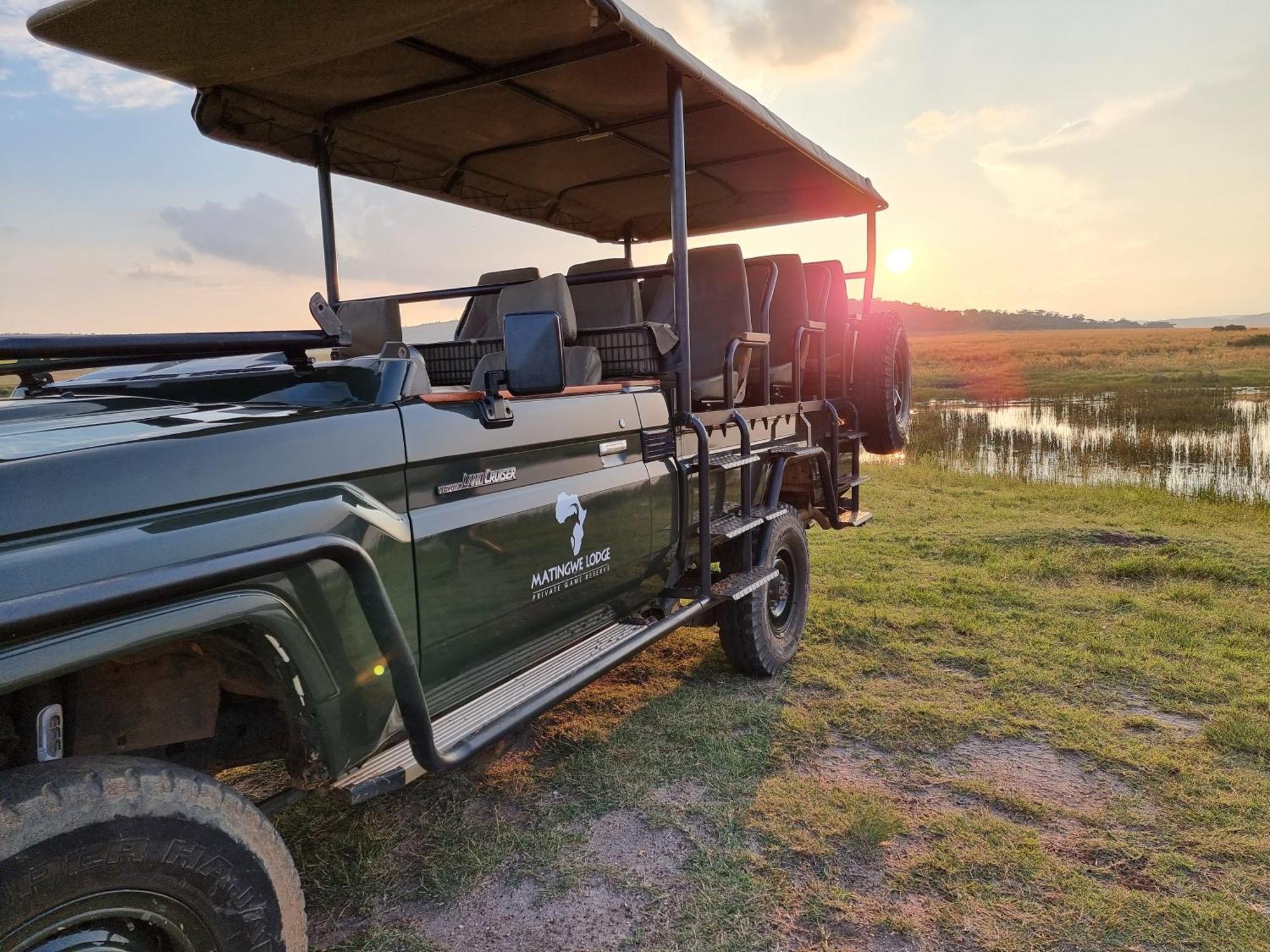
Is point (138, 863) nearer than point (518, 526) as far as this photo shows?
Yes

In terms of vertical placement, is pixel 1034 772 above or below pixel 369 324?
below

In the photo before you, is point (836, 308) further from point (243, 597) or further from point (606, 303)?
point (243, 597)

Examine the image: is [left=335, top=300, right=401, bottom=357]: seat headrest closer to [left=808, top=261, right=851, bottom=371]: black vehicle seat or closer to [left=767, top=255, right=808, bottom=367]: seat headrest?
[left=767, top=255, right=808, bottom=367]: seat headrest

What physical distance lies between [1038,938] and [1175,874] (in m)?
0.69

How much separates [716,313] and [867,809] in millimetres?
2819

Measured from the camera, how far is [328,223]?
4.59 meters

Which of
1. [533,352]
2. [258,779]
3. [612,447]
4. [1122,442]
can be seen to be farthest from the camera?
[1122,442]

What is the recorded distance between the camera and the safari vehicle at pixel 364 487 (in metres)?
1.50

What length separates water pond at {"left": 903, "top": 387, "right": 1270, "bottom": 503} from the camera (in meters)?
12.4

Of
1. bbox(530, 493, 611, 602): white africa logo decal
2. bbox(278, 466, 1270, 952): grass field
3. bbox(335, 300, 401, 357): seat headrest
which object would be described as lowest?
bbox(278, 466, 1270, 952): grass field

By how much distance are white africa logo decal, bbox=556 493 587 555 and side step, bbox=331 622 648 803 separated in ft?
1.30

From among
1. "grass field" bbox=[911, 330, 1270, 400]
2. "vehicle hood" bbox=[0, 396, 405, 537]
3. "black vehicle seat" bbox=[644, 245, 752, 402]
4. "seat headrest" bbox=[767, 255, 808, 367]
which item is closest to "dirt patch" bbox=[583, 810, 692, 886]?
"vehicle hood" bbox=[0, 396, 405, 537]

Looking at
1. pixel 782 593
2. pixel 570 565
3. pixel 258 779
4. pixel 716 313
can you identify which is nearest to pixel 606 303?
pixel 716 313

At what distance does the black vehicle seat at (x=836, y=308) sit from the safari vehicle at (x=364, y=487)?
2.05 ft
